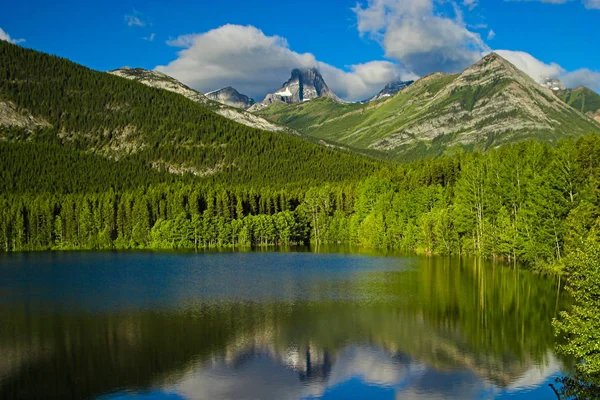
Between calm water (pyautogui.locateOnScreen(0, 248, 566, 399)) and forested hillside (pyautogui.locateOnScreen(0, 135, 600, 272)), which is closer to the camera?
calm water (pyautogui.locateOnScreen(0, 248, 566, 399))

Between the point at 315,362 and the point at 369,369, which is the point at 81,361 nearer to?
the point at 315,362

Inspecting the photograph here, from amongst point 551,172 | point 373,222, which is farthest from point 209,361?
point 373,222

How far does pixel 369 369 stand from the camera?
37.9 m

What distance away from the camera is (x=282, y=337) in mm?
46125

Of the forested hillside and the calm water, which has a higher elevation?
the forested hillside

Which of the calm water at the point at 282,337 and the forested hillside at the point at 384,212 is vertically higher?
the forested hillside at the point at 384,212

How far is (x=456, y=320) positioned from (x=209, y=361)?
24591 millimetres

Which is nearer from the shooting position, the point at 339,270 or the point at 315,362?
the point at 315,362

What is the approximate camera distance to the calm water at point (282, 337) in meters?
34.7

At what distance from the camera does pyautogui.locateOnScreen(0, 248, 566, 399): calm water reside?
34688 mm

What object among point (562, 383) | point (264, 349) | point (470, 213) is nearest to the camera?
point (562, 383)

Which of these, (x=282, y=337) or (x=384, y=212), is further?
(x=384, y=212)

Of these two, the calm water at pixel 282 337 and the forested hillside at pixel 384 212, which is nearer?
the calm water at pixel 282 337

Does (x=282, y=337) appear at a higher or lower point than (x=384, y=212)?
lower
